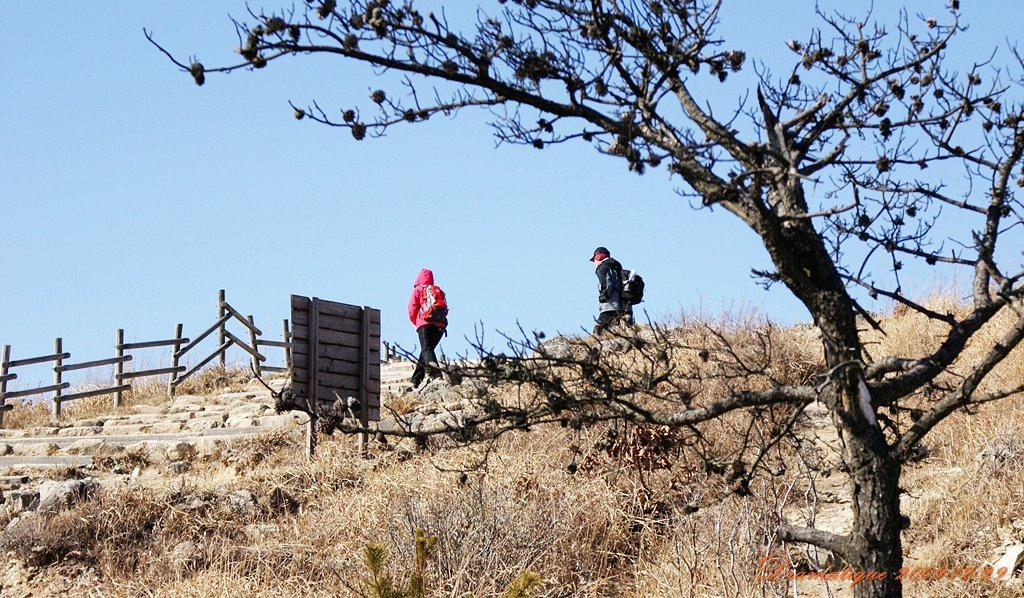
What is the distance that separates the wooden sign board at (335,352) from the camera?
11.8 meters

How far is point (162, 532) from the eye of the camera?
10.1 meters

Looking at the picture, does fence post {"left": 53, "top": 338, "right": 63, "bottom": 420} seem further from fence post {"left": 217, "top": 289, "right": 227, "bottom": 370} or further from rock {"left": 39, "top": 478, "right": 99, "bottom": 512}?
rock {"left": 39, "top": 478, "right": 99, "bottom": 512}

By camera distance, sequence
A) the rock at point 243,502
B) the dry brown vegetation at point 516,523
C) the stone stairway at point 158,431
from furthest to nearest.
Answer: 1. the stone stairway at point 158,431
2. the rock at point 243,502
3. the dry brown vegetation at point 516,523

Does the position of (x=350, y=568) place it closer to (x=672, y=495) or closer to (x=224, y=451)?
(x=672, y=495)

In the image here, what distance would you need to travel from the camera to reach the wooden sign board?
11.8 meters

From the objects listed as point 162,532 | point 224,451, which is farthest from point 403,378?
point 162,532

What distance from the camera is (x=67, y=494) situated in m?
10.8

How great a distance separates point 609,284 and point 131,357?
39.8ft

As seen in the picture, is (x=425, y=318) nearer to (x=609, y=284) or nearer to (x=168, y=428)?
(x=609, y=284)

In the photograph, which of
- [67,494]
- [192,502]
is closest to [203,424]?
[67,494]

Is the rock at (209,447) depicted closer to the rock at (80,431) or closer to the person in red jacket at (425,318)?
the person in red jacket at (425,318)

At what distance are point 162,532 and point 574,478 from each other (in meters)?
3.73

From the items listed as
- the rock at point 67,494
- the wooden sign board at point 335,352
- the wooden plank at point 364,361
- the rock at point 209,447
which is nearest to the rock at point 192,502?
the rock at point 67,494

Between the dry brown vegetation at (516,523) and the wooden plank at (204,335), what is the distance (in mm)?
12799
